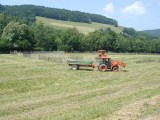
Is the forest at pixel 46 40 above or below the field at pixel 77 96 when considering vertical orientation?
above

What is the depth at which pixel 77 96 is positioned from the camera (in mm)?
24672

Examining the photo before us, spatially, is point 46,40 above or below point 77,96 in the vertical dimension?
above

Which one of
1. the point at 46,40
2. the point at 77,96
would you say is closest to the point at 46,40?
the point at 46,40

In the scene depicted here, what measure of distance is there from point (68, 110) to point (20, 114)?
9.29 ft

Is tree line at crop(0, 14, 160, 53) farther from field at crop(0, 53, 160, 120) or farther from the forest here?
field at crop(0, 53, 160, 120)

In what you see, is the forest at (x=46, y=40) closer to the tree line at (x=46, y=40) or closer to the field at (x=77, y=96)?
the tree line at (x=46, y=40)

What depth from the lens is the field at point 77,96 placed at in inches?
756

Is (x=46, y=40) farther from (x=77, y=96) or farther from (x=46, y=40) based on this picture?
(x=77, y=96)

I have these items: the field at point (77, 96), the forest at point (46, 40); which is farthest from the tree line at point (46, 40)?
the field at point (77, 96)

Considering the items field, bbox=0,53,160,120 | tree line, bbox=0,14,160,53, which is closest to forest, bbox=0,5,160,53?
tree line, bbox=0,14,160,53

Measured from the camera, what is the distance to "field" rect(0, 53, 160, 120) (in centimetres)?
1920

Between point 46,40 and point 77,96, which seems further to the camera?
point 46,40

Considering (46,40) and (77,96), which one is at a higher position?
(46,40)

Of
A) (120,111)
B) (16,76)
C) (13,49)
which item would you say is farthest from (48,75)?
(13,49)
